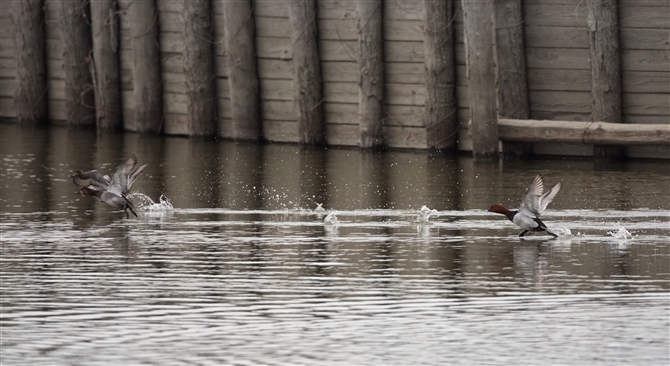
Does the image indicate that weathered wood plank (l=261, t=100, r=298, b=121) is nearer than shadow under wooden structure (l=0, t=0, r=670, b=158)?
No

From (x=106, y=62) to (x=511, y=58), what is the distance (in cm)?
776

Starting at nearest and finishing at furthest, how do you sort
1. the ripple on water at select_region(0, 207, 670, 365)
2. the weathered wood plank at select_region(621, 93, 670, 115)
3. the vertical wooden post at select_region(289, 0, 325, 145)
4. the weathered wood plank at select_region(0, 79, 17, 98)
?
the ripple on water at select_region(0, 207, 670, 365)
the weathered wood plank at select_region(621, 93, 670, 115)
the vertical wooden post at select_region(289, 0, 325, 145)
the weathered wood plank at select_region(0, 79, 17, 98)

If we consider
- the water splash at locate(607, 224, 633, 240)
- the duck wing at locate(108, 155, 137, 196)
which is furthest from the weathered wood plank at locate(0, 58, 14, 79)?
the water splash at locate(607, 224, 633, 240)

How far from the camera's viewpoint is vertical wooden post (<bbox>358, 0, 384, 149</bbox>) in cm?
2106

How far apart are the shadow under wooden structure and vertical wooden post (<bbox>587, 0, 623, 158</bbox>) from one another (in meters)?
0.02

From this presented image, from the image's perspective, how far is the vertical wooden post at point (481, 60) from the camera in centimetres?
1961

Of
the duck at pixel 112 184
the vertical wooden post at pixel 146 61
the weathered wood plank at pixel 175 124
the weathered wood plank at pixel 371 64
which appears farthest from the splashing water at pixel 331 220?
the vertical wooden post at pixel 146 61

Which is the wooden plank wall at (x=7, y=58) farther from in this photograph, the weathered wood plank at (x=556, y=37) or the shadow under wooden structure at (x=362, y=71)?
the weathered wood plank at (x=556, y=37)

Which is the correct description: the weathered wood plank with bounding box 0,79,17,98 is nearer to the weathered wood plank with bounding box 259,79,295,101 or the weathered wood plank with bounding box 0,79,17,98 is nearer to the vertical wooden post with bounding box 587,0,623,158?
the weathered wood plank with bounding box 259,79,295,101

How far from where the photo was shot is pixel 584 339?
981 cm

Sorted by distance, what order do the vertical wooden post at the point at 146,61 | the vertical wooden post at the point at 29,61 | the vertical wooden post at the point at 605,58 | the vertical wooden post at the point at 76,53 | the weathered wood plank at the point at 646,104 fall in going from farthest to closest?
the vertical wooden post at the point at 29,61
the vertical wooden post at the point at 76,53
the vertical wooden post at the point at 146,61
the weathered wood plank at the point at 646,104
the vertical wooden post at the point at 605,58

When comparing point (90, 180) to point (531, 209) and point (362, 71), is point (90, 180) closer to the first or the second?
point (531, 209)

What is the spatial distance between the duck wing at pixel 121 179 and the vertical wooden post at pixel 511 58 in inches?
242

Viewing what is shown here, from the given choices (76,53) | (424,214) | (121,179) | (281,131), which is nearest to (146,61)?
(76,53)
